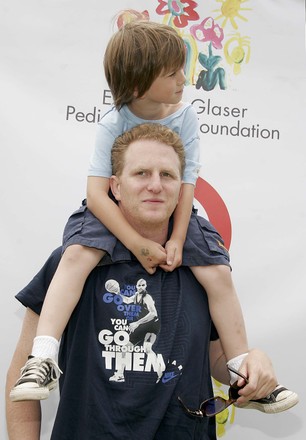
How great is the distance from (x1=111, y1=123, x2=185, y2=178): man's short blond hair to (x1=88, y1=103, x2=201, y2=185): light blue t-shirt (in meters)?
0.03

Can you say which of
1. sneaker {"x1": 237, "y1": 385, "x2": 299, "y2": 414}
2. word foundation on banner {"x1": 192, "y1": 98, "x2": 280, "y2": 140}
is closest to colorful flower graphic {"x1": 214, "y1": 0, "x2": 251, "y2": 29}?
word foundation on banner {"x1": 192, "y1": 98, "x2": 280, "y2": 140}

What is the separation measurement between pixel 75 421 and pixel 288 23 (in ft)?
4.86

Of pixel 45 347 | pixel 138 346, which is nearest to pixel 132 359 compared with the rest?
pixel 138 346

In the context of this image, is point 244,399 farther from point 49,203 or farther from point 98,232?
point 49,203

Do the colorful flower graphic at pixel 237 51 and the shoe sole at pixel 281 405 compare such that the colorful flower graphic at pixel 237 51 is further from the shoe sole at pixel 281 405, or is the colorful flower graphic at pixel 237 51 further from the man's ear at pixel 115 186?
the shoe sole at pixel 281 405

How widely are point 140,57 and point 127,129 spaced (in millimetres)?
196

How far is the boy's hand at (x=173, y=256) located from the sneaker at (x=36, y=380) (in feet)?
1.16

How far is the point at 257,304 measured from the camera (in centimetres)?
249

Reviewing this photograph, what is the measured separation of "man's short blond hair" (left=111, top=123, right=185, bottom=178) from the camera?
195cm

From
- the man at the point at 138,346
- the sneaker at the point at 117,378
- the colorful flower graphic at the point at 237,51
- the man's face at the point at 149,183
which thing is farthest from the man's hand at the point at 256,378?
the colorful flower graphic at the point at 237,51

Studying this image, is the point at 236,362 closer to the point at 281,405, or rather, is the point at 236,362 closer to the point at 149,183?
the point at 281,405

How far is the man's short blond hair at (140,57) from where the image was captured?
192cm

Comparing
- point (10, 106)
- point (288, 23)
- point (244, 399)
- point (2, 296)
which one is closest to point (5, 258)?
point (2, 296)

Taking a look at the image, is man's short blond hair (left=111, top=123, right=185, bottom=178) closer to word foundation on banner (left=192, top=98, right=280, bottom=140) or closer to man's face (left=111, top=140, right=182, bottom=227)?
man's face (left=111, top=140, right=182, bottom=227)
